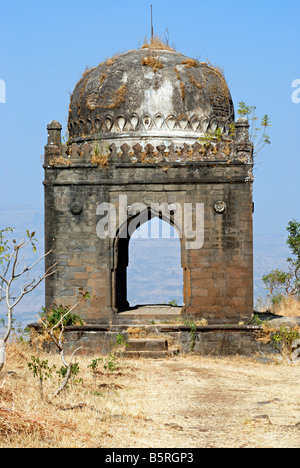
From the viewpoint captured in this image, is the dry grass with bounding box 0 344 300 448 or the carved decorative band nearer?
the dry grass with bounding box 0 344 300 448

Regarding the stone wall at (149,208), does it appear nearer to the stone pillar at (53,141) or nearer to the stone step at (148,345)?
the stone pillar at (53,141)

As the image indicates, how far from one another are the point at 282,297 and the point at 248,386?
12124 mm

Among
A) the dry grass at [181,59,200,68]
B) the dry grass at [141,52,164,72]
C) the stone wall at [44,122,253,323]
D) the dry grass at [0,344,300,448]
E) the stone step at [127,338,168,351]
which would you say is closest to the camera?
the dry grass at [0,344,300,448]

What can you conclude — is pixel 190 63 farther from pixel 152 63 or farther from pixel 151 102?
pixel 151 102

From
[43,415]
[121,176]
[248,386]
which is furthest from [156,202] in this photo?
[43,415]

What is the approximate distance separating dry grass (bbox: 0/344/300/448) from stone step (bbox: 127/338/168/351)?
0.49 m

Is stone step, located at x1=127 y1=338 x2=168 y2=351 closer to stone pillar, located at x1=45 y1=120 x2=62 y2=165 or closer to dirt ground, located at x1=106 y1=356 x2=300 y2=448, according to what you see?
dirt ground, located at x1=106 y1=356 x2=300 y2=448

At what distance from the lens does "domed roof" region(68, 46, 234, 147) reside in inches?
642

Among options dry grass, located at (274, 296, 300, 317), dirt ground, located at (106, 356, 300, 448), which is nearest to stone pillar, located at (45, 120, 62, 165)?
dirt ground, located at (106, 356, 300, 448)

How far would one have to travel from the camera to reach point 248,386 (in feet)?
38.9

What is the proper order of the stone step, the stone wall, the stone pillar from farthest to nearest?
the stone pillar
the stone wall
the stone step

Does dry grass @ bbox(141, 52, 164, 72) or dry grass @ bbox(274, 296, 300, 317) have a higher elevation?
dry grass @ bbox(141, 52, 164, 72)

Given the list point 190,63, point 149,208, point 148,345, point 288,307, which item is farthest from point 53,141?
point 288,307
